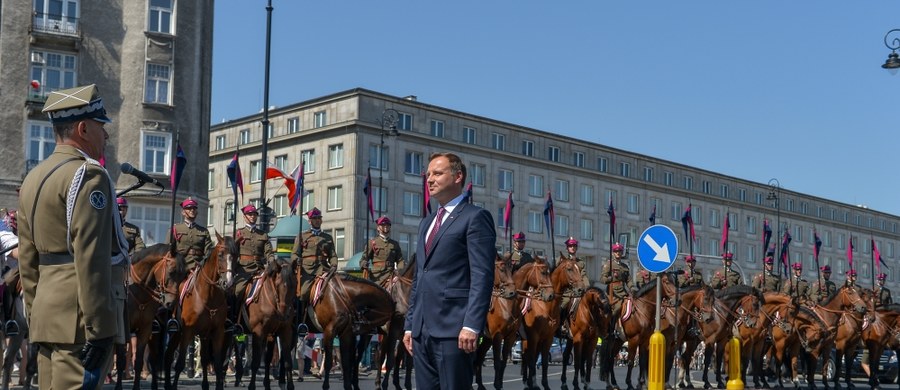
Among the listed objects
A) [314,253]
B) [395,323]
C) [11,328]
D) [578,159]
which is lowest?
[11,328]

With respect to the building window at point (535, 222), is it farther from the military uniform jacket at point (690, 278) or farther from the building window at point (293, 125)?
the military uniform jacket at point (690, 278)

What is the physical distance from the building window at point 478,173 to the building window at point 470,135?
1.88 metres

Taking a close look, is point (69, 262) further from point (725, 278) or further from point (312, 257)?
point (725, 278)

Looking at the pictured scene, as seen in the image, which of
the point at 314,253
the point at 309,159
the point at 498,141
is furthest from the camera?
the point at 498,141

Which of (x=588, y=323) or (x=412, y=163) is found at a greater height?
(x=412, y=163)

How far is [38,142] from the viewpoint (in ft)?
136

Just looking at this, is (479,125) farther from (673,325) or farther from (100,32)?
(673,325)

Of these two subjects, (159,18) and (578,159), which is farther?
(578,159)

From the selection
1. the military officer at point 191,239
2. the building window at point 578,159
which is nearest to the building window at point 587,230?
the building window at point 578,159

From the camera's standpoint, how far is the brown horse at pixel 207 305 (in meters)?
17.0

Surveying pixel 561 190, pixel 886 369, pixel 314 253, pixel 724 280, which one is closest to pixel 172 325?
pixel 314 253

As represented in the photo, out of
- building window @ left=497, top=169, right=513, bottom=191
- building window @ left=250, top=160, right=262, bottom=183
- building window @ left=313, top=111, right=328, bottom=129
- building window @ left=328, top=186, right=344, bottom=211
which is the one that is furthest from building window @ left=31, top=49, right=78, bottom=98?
building window @ left=497, top=169, right=513, bottom=191

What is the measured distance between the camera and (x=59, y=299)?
6043mm

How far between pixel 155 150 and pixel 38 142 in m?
4.39
